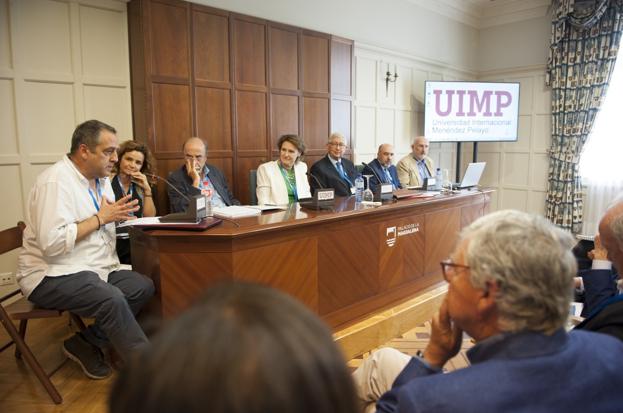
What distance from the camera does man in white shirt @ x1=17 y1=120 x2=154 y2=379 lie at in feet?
6.30

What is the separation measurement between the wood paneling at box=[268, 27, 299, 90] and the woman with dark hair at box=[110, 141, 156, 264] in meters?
1.54

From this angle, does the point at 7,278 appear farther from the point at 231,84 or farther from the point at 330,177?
the point at 330,177

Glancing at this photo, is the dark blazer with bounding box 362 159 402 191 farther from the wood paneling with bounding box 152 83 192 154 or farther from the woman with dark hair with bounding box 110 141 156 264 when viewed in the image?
the woman with dark hair with bounding box 110 141 156 264

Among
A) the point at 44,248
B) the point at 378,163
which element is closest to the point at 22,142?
the point at 44,248

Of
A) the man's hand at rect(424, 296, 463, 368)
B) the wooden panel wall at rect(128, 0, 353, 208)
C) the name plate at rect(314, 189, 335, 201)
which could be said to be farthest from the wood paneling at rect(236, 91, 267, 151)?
the man's hand at rect(424, 296, 463, 368)

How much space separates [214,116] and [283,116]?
0.75 metres

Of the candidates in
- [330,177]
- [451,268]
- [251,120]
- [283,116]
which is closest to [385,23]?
[283,116]

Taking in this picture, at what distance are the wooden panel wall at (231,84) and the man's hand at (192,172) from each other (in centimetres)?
34

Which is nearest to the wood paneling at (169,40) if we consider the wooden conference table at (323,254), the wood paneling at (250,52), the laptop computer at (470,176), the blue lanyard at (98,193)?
the wood paneling at (250,52)

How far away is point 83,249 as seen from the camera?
2049 mm

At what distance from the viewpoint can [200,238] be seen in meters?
2.01

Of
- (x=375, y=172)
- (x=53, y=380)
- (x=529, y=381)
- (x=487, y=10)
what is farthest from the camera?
(x=487, y=10)

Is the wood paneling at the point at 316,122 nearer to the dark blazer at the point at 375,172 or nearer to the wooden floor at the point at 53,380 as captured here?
the dark blazer at the point at 375,172

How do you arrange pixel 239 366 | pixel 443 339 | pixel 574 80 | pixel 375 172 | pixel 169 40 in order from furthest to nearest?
pixel 574 80
pixel 375 172
pixel 169 40
pixel 443 339
pixel 239 366
